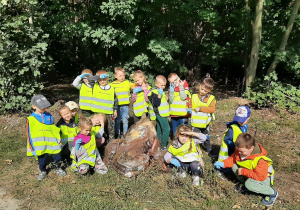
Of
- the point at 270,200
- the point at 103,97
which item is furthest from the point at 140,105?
the point at 270,200

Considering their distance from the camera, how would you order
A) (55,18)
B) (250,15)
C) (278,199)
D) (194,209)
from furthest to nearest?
(250,15), (55,18), (278,199), (194,209)

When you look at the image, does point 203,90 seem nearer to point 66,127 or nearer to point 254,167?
point 254,167

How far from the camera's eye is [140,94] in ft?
18.9

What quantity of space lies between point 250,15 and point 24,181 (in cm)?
→ 981

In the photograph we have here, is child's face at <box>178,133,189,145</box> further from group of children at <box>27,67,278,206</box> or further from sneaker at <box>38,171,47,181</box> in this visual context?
sneaker at <box>38,171,47,181</box>

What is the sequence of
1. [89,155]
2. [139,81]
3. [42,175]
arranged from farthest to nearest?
[139,81], [42,175], [89,155]

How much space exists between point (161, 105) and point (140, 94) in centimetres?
61

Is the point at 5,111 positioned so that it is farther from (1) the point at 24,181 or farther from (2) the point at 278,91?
(2) the point at 278,91

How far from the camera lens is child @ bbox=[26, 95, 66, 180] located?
4262 millimetres

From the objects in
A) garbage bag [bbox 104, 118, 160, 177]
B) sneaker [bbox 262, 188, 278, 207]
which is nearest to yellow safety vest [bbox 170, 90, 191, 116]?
garbage bag [bbox 104, 118, 160, 177]

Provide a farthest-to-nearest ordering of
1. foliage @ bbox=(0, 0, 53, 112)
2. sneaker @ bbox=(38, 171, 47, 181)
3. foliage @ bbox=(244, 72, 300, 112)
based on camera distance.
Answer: foliage @ bbox=(244, 72, 300, 112) → foliage @ bbox=(0, 0, 53, 112) → sneaker @ bbox=(38, 171, 47, 181)

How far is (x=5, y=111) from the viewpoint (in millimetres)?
7977

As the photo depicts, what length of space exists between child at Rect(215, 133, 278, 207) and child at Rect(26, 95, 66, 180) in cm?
307

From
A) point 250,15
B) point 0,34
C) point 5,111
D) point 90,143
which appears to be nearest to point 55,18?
point 0,34
